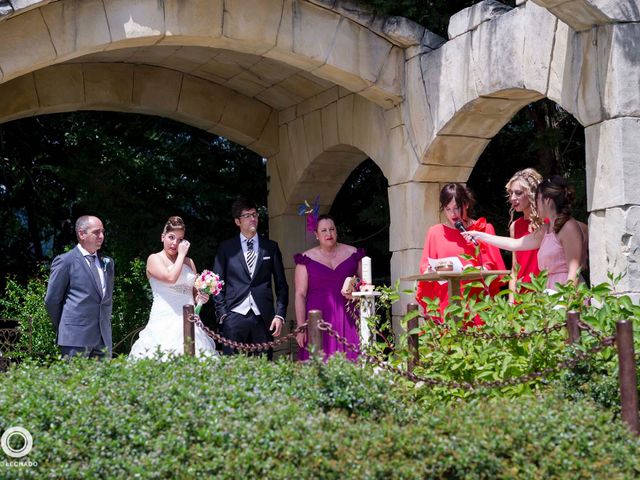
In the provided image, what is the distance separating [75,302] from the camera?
6.54 meters

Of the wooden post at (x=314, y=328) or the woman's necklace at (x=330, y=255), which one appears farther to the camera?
the woman's necklace at (x=330, y=255)

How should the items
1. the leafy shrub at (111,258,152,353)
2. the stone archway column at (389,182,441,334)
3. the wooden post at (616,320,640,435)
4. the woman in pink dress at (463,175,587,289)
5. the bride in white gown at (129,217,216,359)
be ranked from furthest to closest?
the leafy shrub at (111,258,152,353)
the stone archway column at (389,182,441,334)
the bride in white gown at (129,217,216,359)
the woman in pink dress at (463,175,587,289)
the wooden post at (616,320,640,435)

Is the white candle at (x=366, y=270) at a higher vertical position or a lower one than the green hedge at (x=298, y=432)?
higher

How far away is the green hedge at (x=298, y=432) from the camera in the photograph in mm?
3822

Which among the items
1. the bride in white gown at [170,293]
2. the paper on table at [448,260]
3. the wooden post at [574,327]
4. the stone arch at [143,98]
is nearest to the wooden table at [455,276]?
the paper on table at [448,260]

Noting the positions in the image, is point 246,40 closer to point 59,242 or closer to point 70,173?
point 70,173

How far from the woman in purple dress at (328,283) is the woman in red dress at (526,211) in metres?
1.50

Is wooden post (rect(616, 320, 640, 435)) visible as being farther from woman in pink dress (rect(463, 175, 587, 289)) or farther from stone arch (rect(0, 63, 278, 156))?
stone arch (rect(0, 63, 278, 156))

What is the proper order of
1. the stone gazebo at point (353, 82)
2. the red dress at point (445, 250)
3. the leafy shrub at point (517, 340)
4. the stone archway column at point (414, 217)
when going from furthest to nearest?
the stone archway column at point (414, 217) → the red dress at point (445, 250) → the stone gazebo at point (353, 82) → the leafy shrub at point (517, 340)

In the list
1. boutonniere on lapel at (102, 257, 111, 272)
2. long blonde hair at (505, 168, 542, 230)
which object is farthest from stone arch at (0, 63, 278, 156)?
long blonde hair at (505, 168, 542, 230)

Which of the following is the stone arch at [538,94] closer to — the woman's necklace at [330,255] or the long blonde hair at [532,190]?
the long blonde hair at [532,190]

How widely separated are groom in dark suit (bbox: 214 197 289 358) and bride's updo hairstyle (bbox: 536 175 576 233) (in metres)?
2.27

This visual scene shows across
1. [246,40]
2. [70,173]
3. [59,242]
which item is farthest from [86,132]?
[246,40]

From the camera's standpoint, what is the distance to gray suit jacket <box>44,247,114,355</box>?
257 inches
